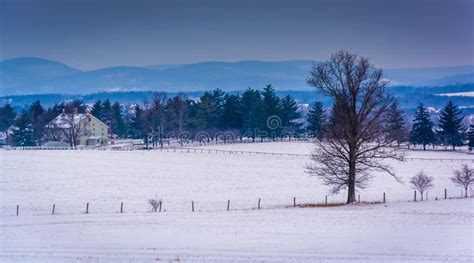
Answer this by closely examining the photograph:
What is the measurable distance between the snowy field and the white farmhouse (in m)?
33.5

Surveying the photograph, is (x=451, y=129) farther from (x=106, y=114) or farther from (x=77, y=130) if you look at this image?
(x=106, y=114)

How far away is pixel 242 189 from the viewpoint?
157 ft

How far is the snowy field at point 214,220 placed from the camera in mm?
20109

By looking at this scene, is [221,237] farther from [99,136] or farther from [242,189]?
[99,136]

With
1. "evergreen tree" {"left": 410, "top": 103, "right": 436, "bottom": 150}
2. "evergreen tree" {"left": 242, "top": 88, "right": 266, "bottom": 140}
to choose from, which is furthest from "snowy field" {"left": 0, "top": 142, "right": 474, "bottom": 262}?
"evergreen tree" {"left": 242, "top": 88, "right": 266, "bottom": 140}

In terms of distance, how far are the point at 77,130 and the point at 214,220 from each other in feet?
225

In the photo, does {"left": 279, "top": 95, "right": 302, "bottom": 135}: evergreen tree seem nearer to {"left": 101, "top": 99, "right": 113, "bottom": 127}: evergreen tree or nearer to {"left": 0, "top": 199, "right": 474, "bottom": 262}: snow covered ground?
{"left": 101, "top": 99, "right": 113, "bottom": 127}: evergreen tree

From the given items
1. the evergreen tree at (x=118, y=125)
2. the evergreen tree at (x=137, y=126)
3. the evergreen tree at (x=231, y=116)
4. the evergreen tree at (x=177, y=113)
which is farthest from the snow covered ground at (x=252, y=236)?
the evergreen tree at (x=118, y=125)

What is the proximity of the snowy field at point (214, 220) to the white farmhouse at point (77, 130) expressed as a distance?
33.5 meters

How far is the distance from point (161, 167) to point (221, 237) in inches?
1576

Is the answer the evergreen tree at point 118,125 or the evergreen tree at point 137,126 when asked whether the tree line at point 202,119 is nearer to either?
the evergreen tree at point 137,126

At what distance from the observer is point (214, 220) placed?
2789cm

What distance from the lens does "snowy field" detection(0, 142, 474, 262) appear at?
2011 centimetres

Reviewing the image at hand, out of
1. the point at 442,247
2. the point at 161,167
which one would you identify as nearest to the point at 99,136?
the point at 161,167
